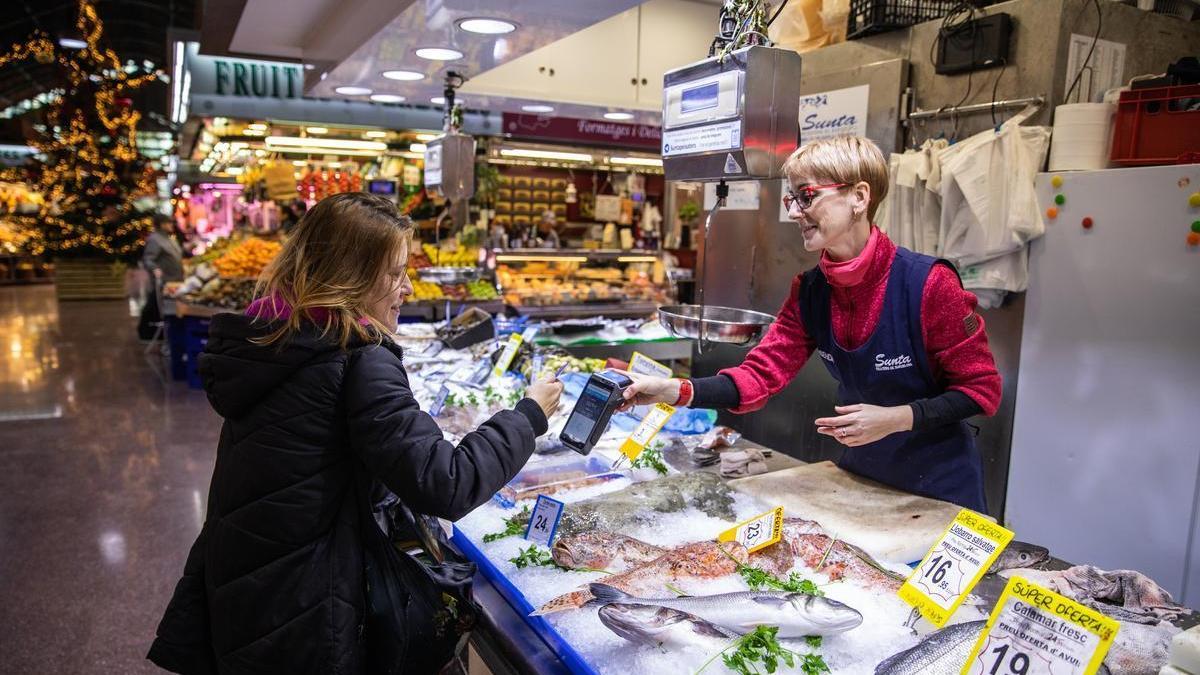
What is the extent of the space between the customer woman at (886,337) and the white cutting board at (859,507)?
4.9 inches

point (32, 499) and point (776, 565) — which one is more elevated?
point (776, 565)

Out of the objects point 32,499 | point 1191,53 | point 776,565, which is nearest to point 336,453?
point 776,565

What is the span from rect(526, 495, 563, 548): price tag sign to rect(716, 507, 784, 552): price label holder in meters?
0.41

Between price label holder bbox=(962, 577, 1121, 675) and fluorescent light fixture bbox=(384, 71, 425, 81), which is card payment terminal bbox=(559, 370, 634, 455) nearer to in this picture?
price label holder bbox=(962, 577, 1121, 675)

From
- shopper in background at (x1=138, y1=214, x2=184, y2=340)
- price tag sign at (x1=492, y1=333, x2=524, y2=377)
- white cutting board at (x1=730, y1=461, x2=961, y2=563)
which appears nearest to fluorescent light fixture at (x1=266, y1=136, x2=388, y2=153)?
shopper in background at (x1=138, y1=214, x2=184, y2=340)

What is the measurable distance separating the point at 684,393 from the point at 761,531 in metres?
0.66

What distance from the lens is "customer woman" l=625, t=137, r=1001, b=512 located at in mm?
2076

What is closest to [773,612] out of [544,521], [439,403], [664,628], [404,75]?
[664,628]

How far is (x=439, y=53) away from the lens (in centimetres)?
443

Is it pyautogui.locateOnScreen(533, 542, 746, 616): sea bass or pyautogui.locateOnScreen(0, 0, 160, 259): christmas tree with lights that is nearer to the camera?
pyautogui.locateOnScreen(533, 542, 746, 616): sea bass

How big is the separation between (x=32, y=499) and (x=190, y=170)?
2185 centimetres

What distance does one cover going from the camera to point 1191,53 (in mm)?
3754

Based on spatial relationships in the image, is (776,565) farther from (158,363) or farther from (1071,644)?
(158,363)

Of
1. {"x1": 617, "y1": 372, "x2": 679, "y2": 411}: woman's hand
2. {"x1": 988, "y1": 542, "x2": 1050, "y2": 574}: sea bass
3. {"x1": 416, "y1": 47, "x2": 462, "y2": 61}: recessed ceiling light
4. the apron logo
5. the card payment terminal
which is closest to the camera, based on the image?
{"x1": 988, "y1": 542, "x2": 1050, "y2": 574}: sea bass
